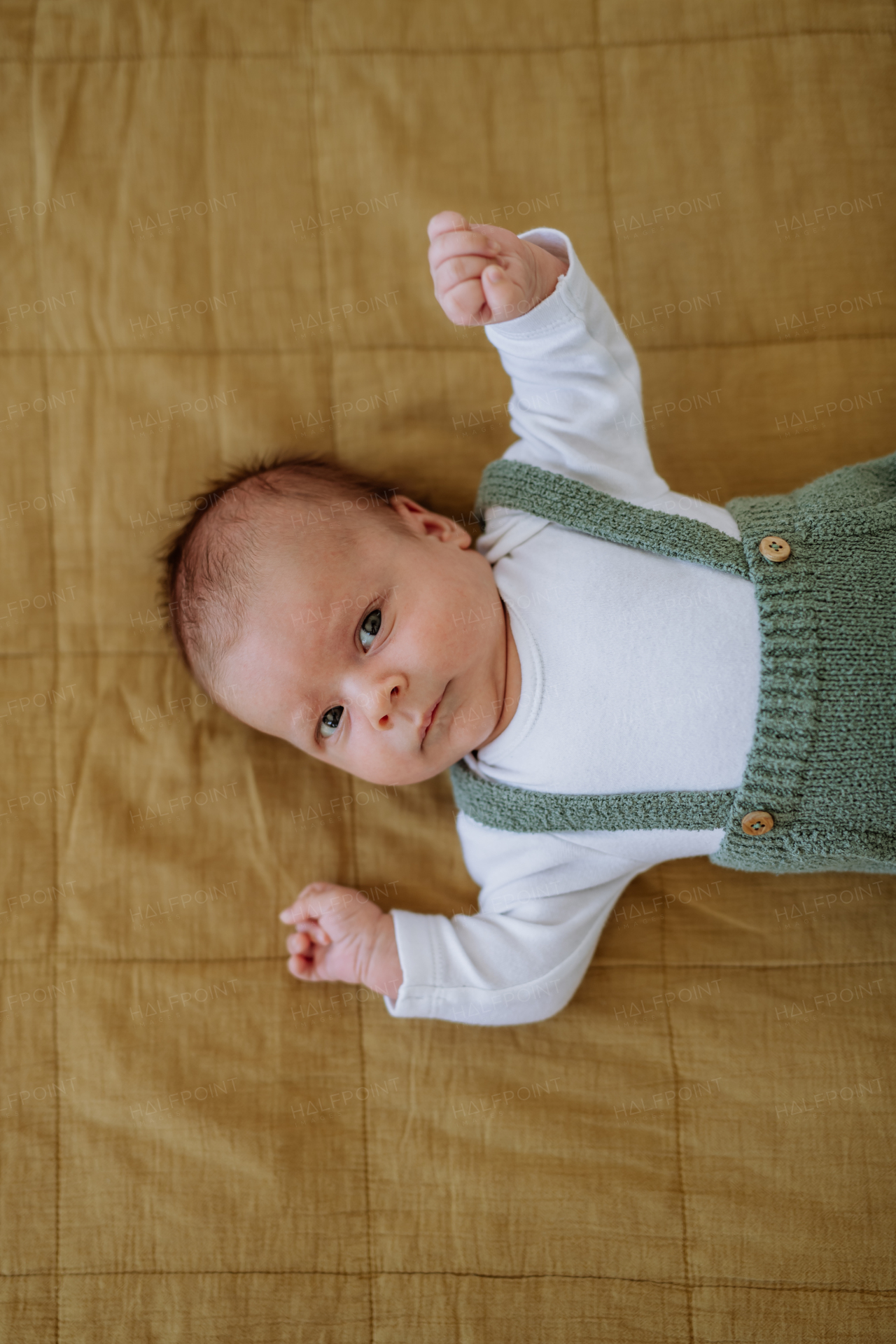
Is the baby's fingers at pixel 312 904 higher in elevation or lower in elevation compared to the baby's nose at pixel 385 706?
lower

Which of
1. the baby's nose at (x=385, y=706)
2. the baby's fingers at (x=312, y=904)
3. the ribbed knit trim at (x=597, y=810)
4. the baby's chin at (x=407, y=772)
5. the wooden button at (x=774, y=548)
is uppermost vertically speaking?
the wooden button at (x=774, y=548)

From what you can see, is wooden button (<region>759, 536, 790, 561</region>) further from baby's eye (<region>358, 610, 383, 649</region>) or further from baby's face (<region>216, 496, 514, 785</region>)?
baby's eye (<region>358, 610, 383, 649</region>)

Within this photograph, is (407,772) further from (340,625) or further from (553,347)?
(553,347)

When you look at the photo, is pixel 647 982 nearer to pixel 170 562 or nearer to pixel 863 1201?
pixel 863 1201

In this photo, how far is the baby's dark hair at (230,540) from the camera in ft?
4.47

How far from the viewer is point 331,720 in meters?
1.41

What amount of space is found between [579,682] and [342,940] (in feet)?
1.79

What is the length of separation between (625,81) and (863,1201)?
1.83 metres

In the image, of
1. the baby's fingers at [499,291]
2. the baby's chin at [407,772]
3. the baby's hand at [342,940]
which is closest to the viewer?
the baby's fingers at [499,291]

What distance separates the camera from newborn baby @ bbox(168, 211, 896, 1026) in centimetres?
135

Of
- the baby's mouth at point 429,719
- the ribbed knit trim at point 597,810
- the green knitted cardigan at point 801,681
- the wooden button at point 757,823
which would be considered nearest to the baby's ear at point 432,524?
the green knitted cardigan at point 801,681

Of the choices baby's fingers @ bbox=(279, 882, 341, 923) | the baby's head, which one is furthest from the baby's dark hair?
baby's fingers @ bbox=(279, 882, 341, 923)

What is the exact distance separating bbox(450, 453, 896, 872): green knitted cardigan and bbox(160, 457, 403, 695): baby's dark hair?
0.99ft

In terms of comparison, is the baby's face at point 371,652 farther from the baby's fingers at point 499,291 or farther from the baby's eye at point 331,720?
the baby's fingers at point 499,291
